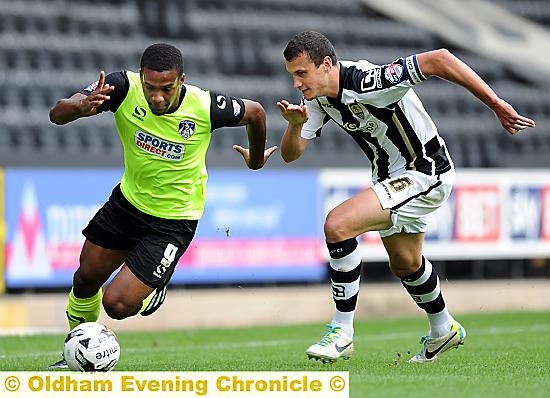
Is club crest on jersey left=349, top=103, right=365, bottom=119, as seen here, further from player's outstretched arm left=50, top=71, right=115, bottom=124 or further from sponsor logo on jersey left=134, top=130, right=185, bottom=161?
player's outstretched arm left=50, top=71, right=115, bottom=124

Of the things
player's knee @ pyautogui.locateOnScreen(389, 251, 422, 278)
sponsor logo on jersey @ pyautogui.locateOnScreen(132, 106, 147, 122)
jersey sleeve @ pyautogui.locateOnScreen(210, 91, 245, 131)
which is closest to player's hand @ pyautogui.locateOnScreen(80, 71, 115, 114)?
sponsor logo on jersey @ pyautogui.locateOnScreen(132, 106, 147, 122)

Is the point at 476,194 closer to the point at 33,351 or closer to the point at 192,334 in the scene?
the point at 192,334

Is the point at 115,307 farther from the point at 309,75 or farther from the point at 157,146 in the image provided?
the point at 309,75

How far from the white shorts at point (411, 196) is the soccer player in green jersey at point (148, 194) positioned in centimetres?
90

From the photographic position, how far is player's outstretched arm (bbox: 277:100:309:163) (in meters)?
7.48

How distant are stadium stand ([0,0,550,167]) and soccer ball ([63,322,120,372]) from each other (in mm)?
6086

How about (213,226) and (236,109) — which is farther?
(213,226)

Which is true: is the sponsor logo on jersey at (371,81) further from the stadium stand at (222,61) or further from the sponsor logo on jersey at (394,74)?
the stadium stand at (222,61)

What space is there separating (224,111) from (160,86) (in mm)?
625

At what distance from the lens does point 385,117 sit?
7816mm

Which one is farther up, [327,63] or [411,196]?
[327,63]

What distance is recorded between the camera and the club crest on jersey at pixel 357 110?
7.71 meters

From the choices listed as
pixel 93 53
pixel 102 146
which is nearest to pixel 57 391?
pixel 102 146

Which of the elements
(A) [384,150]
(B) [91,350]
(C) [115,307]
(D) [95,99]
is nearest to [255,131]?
(A) [384,150]
